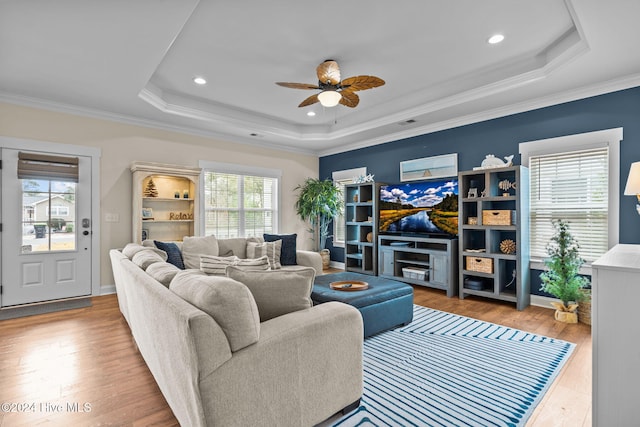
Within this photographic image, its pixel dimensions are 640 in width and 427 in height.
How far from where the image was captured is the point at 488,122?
181 inches

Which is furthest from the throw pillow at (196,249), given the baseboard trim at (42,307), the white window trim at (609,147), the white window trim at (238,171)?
the white window trim at (609,147)

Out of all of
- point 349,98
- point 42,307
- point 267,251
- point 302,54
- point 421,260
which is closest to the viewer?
point 302,54

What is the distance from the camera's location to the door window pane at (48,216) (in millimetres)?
4059

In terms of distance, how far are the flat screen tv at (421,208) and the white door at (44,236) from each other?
15.0ft

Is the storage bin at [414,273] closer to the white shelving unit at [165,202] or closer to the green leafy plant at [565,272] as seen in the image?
the green leafy plant at [565,272]

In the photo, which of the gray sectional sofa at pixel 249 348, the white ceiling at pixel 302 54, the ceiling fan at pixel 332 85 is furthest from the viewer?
the ceiling fan at pixel 332 85

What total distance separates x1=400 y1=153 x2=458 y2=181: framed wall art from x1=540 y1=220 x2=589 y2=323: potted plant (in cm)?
170

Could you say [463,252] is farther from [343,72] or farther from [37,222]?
[37,222]

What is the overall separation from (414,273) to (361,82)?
3.07m

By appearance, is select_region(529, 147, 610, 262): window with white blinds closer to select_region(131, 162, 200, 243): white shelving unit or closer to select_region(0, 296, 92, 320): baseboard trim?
select_region(131, 162, 200, 243): white shelving unit

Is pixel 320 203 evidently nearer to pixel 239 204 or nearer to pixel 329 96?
pixel 239 204

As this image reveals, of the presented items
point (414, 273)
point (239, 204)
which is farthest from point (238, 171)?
point (414, 273)

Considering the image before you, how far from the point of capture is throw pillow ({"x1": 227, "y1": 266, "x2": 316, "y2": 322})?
176 cm

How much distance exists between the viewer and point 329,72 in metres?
3.39
